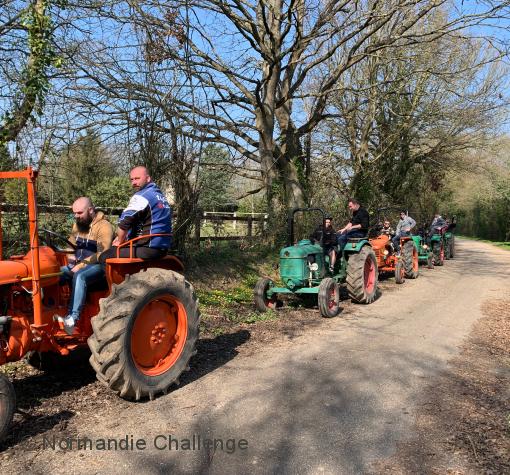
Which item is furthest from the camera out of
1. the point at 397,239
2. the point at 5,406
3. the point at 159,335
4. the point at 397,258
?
the point at 397,239

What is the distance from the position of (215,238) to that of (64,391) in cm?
684

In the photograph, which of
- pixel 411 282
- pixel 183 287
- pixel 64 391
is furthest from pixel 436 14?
pixel 64 391

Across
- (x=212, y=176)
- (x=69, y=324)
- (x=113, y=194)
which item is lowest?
(x=69, y=324)

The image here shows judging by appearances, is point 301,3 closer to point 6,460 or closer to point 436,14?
point 436,14

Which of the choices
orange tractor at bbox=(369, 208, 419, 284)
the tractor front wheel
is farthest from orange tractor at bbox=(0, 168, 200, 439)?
the tractor front wheel

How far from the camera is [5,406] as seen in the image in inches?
134

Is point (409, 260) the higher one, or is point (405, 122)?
point (405, 122)

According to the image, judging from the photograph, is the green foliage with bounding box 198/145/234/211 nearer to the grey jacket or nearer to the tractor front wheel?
the grey jacket

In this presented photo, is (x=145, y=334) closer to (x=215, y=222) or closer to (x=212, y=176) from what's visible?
(x=212, y=176)

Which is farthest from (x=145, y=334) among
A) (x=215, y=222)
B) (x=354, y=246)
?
(x=215, y=222)

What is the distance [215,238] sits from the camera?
36.8 ft

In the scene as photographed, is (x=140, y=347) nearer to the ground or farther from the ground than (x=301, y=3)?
nearer to the ground

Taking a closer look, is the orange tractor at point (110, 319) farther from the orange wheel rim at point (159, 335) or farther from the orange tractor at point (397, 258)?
the orange tractor at point (397, 258)

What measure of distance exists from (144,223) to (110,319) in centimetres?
100
